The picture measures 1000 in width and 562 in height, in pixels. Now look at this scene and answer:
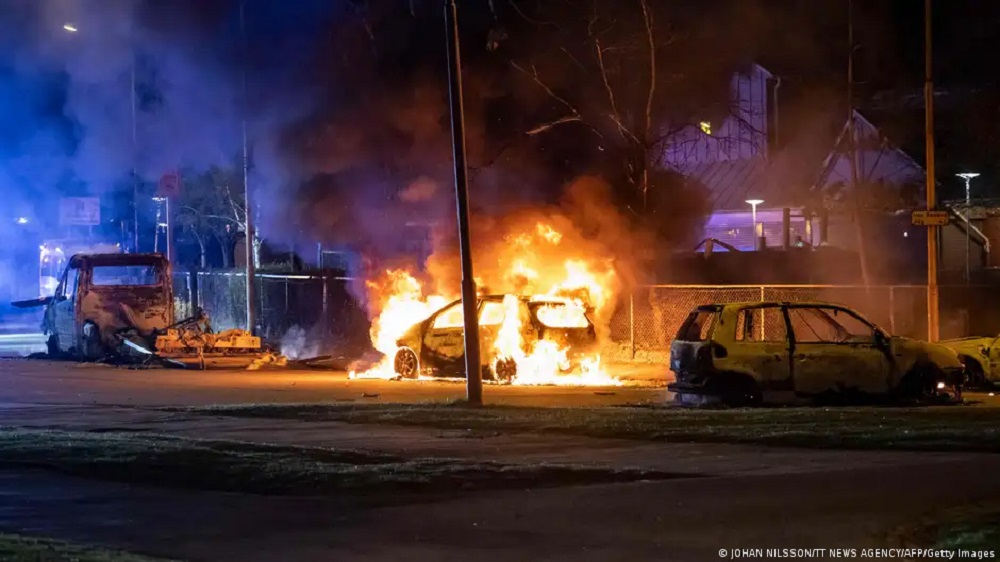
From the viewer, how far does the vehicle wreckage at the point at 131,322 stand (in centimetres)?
2517

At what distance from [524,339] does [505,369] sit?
2.09ft

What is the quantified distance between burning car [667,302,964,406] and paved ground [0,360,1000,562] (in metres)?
3.68

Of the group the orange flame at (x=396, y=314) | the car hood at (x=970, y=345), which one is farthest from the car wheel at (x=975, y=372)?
the orange flame at (x=396, y=314)

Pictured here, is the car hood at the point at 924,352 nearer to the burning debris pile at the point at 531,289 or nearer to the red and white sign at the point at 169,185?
the burning debris pile at the point at 531,289

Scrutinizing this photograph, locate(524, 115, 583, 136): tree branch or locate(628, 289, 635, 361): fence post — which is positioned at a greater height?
locate(524, 115, 583, 136): tree branch

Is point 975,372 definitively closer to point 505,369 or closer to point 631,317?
point 505,369

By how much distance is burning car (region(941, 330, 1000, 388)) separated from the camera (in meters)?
19.1

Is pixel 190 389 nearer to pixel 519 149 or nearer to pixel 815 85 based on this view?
pixel 519 149

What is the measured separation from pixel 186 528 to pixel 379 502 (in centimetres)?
151

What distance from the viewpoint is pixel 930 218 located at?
20391 millimetres

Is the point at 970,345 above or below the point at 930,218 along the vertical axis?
below

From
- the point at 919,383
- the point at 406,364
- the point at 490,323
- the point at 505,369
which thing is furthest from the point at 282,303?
the point at 919,383

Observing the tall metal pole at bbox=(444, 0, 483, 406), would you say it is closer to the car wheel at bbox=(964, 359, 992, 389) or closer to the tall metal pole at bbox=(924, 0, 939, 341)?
the car wheel at bbox=(964, 359, 992, 389)

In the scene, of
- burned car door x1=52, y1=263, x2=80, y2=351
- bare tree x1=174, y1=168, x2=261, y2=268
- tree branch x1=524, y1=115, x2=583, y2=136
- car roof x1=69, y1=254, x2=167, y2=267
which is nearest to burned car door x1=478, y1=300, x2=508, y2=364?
tree branch x1=524, y1=115, x2=583, y2=136
